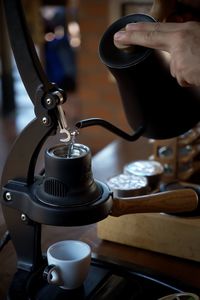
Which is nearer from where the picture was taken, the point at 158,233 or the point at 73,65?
the point at 158,233

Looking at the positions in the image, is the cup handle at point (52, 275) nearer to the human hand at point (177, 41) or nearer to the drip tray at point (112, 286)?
the drip tray at point (112, 286)

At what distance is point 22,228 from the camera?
2.74 feet

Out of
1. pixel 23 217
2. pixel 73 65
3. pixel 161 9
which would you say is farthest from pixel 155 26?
pixel 73 65

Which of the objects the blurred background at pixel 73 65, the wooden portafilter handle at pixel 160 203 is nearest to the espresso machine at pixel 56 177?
the wooden portafilter handle at pixel 160 203

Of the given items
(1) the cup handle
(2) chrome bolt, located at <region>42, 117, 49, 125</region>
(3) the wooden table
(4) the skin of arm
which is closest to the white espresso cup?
(1) the cup handle

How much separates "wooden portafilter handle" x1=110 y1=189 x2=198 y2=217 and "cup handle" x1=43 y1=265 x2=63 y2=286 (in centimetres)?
14

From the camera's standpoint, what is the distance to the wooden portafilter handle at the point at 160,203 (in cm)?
82

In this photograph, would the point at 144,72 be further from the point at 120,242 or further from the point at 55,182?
the point at 120,242

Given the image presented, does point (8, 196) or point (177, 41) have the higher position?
point (177, 41)

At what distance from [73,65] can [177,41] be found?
5.15 m

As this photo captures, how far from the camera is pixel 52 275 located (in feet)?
2.54

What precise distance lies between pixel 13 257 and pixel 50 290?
0.55 ft

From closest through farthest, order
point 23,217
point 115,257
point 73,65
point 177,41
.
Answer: point 177,41
point 23,217
point 115,257
point 73,65

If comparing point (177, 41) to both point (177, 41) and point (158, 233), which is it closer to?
point (177, 41)
